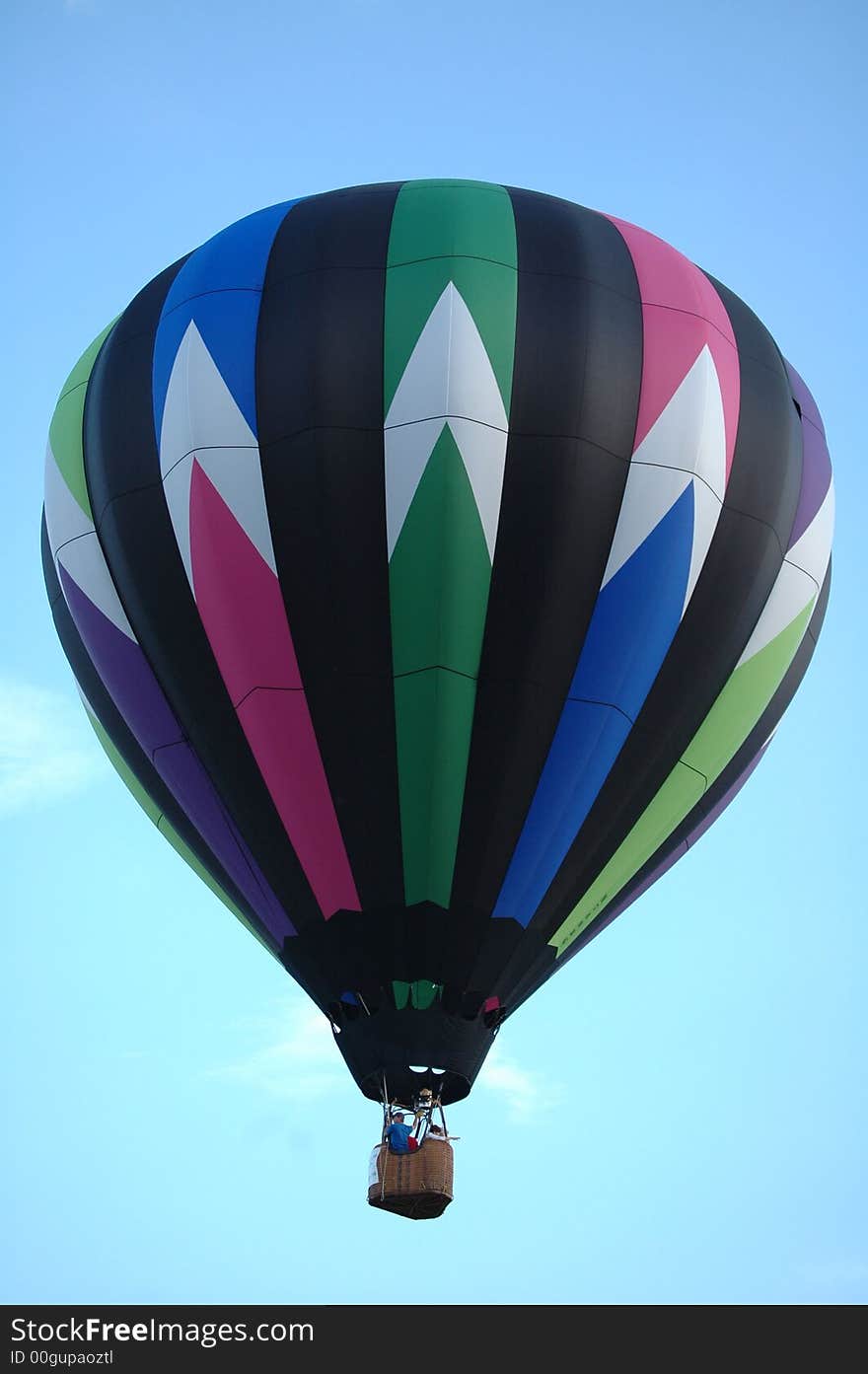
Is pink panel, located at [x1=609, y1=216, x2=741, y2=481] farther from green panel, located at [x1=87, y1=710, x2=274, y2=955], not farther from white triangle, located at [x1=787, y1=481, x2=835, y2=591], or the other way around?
green panel, located at [x1=87, y1=710, x2=274, y2=955]

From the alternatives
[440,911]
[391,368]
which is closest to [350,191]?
[391,368]

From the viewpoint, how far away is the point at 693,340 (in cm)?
1506

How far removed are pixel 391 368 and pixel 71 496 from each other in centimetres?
283

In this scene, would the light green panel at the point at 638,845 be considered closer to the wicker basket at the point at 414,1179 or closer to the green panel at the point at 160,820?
the wicker basket at the point at 414,1179

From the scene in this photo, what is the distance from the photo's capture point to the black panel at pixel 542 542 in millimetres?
14195

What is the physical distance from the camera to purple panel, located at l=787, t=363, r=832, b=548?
623 inches

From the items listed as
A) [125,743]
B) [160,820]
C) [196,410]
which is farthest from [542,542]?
[160,820]

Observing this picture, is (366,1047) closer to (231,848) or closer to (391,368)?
(231,848)

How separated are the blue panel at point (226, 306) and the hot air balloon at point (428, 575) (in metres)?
0.03

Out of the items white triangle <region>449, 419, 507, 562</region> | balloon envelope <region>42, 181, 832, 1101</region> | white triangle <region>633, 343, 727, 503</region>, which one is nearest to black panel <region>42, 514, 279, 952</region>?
balloon envelope <region>42, 181, 832, 1101</region>

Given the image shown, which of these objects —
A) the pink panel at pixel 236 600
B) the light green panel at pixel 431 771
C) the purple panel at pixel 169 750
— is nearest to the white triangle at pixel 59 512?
the purple panel at pixel 169 750

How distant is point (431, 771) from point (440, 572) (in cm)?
131

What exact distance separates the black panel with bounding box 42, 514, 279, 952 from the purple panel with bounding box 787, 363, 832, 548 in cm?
473

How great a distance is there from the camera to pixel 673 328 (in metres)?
15.0
